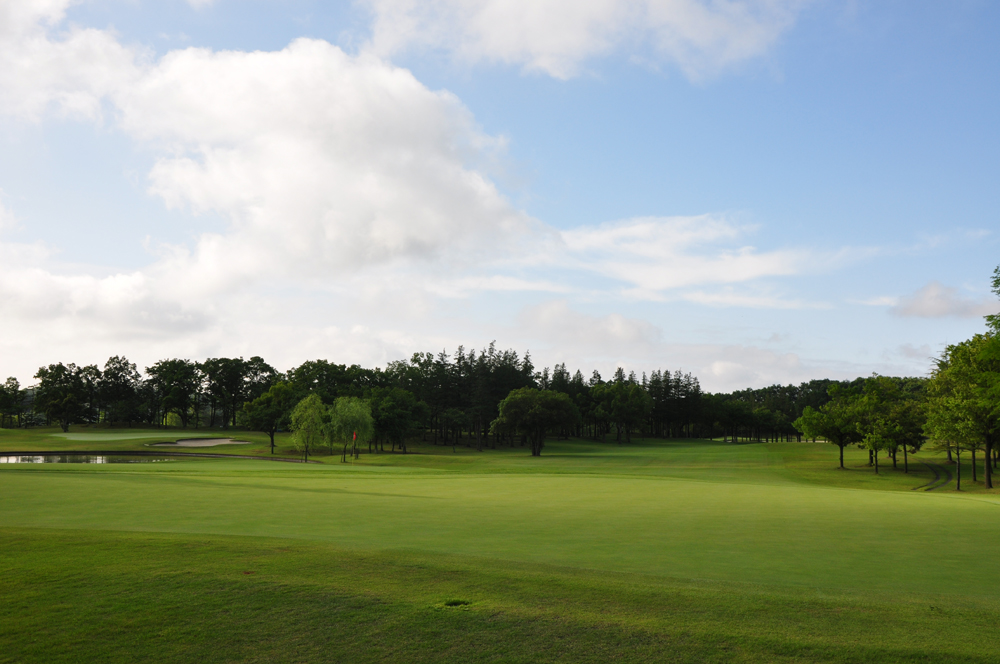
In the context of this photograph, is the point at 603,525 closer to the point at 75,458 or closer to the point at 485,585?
the point at 485,585

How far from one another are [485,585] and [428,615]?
1643 mm

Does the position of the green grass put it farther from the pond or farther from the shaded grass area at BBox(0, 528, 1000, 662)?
the pond

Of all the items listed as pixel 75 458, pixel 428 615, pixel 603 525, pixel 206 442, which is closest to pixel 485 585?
pixel 428 615

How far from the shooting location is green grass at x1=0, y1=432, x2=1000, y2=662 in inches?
261

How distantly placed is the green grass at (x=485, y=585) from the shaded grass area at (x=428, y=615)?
0.11 ft

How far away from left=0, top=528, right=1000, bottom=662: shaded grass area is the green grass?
→ 0.03 metres

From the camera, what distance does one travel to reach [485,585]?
351 inches

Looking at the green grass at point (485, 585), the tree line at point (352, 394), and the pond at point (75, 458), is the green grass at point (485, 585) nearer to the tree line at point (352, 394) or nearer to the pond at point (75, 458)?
the pond at point (75, 458)

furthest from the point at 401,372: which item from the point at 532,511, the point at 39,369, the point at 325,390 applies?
the point at 532,511

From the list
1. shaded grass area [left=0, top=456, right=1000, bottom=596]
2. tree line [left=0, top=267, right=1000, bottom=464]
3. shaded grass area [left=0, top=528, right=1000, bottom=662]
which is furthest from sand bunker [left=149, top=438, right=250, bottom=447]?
shaded grass area [left=0, top=528, right=1000, bottom=662]

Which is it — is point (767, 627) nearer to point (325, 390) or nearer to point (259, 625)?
point (259, 625)

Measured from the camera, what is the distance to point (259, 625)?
7.11 m

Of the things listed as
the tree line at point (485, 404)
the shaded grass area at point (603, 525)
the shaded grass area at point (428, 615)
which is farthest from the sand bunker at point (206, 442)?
the shaded grass area at point (428, 615)

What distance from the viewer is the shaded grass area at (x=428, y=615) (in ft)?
21.1
